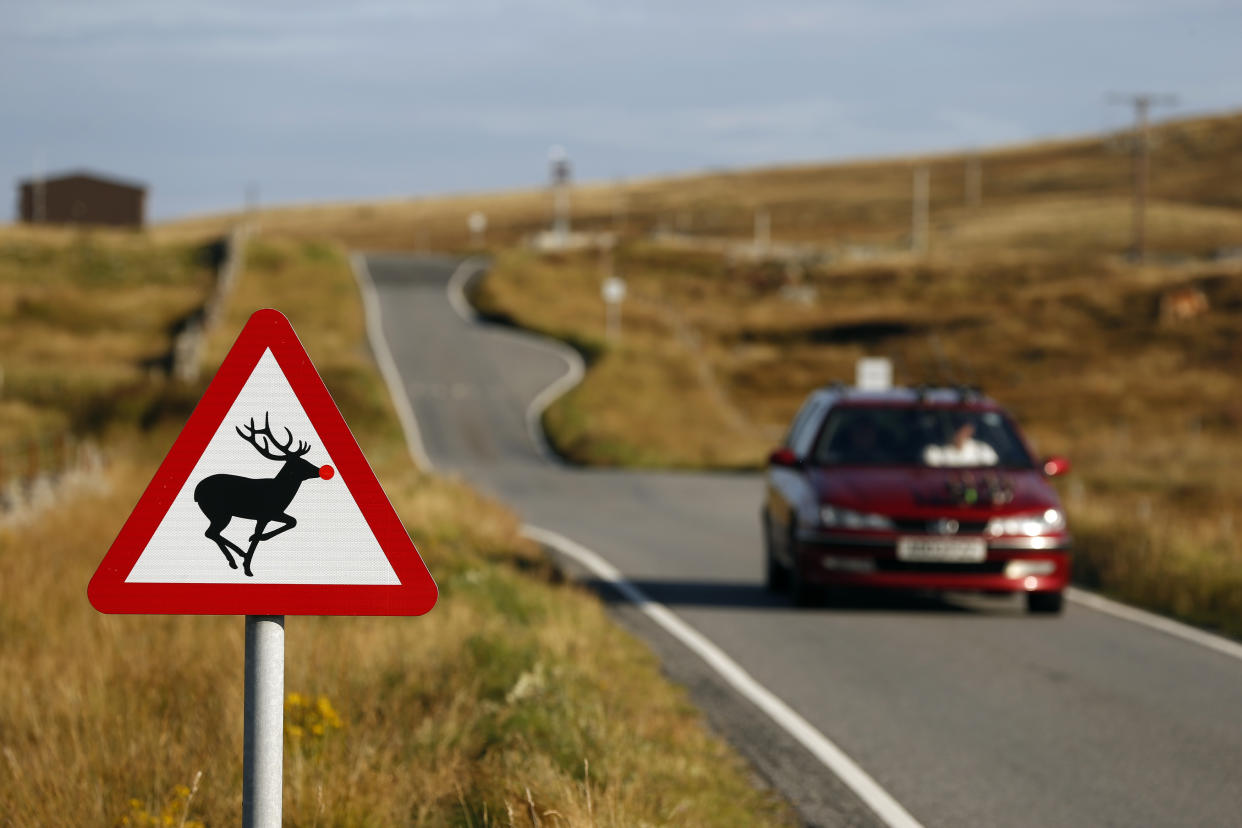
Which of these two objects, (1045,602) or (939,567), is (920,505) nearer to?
(939,567)

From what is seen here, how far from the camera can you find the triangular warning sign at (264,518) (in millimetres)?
4312

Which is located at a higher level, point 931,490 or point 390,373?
point 931,490

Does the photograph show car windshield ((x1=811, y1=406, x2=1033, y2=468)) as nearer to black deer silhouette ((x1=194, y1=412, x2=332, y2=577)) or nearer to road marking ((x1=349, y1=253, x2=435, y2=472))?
black deer silhouette ((x1=194, y1=412, x2=332, y2=577))

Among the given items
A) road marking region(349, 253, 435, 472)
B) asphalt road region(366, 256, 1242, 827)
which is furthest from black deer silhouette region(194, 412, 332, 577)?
road marking region(349, 253, 435, 472)

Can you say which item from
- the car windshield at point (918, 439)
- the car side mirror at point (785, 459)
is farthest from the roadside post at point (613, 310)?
the car side mirror at point (785, 459)

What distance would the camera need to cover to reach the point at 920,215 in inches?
4919

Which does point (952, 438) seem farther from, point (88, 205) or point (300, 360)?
point (88, 205)

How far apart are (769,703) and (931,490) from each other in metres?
3.68

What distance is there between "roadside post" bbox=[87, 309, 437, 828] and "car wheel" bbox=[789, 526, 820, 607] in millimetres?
8560

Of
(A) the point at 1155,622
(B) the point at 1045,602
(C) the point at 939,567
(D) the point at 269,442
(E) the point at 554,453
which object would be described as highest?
(D) the point at 269,442

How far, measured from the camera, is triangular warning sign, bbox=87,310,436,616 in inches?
170

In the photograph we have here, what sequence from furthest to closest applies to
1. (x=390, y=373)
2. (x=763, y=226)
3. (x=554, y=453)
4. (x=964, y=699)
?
(x=763, y=226) → (x=390, y=373) → (x=554, y=453) → (x=964, y=699)

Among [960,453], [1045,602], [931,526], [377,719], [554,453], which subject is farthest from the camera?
[554,453]

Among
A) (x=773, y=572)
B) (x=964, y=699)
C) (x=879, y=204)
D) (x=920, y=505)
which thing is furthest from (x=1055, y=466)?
(x=879, y=204)
